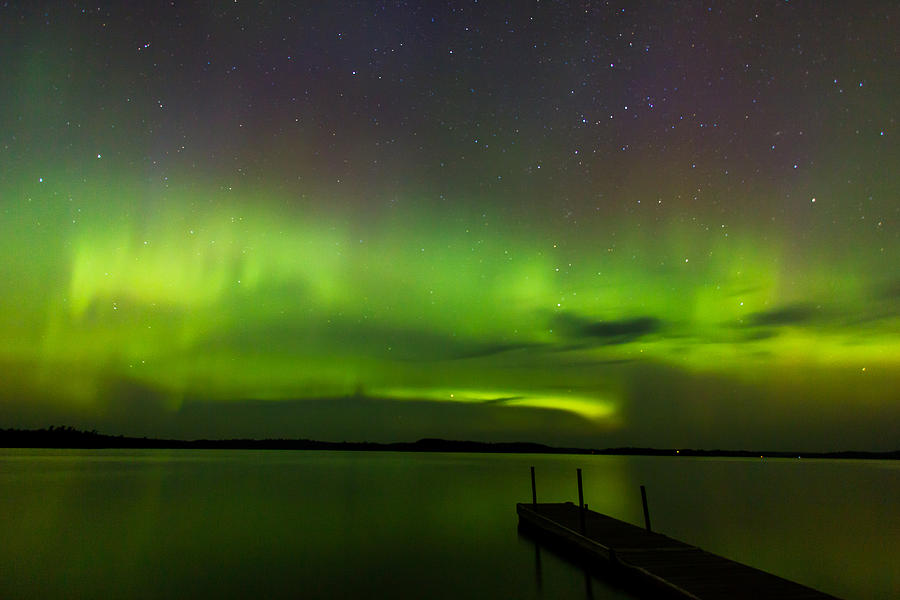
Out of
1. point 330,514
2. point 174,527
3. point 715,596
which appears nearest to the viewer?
point 715,596

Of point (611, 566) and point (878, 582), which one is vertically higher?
point (611, 566)

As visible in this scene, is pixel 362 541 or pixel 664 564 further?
pixel 362 541

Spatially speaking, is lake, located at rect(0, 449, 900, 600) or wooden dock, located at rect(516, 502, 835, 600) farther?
lake, located at rect(0, 449, 900, 600)

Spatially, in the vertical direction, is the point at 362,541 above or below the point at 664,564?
below

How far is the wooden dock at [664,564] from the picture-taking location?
11.1m

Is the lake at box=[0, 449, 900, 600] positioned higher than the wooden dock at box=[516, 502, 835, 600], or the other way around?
the wooden dock at box=[516, 502, 835, 600]

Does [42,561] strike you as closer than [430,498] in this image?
Yes

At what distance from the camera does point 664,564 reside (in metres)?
13.5

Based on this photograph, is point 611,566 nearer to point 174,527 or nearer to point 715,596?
point 715,596

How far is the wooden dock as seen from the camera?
11113mm

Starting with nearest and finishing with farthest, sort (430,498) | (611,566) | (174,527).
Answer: (611,566)
(174,527)
(430,498)

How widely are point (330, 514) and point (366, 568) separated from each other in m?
13.2

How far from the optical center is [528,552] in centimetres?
2091

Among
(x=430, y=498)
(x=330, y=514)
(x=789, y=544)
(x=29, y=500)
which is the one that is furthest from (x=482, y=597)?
(x=29, y=500)
